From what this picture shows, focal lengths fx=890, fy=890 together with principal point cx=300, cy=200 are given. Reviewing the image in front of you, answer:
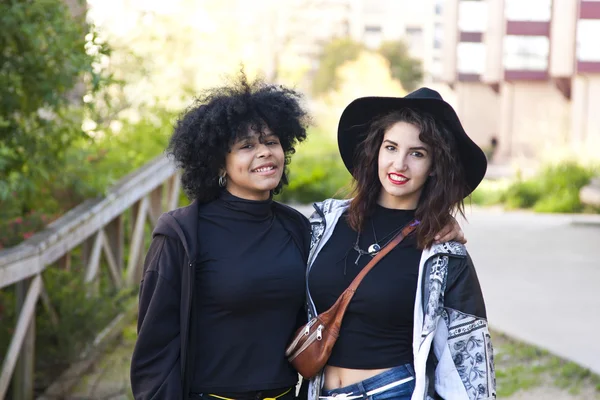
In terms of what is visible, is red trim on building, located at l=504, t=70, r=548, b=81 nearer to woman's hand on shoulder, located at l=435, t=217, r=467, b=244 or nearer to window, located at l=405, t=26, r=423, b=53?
woman's hand on shoulder, located at l=435, t=217, r=467, b=244

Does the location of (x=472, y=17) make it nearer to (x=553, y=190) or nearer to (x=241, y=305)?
(x=553, y=190)

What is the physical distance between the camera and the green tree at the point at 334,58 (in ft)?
164

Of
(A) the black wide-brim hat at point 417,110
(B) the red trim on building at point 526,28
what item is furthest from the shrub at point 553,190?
(B) the red trim on building at point 526,28

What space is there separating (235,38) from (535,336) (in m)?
25.4

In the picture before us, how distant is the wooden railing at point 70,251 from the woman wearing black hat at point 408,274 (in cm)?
191

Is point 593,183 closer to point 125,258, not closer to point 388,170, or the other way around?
point 125,258

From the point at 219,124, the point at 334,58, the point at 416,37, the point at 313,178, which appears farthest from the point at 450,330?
the point at 416,37

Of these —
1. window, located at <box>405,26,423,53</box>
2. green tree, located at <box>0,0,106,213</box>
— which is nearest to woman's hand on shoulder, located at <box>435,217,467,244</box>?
green tree, located at <box>0,0,106,213</box>

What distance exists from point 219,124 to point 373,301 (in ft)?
2.70

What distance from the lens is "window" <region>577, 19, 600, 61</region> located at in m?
29.4

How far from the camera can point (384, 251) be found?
3088 mm

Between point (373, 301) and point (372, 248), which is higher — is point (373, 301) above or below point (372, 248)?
→ below

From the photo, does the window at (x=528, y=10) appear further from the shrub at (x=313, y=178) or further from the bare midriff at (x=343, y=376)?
the bare midriff at (x=343, y=376)

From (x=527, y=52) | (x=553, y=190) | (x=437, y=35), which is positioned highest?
(x=437, y=35)
